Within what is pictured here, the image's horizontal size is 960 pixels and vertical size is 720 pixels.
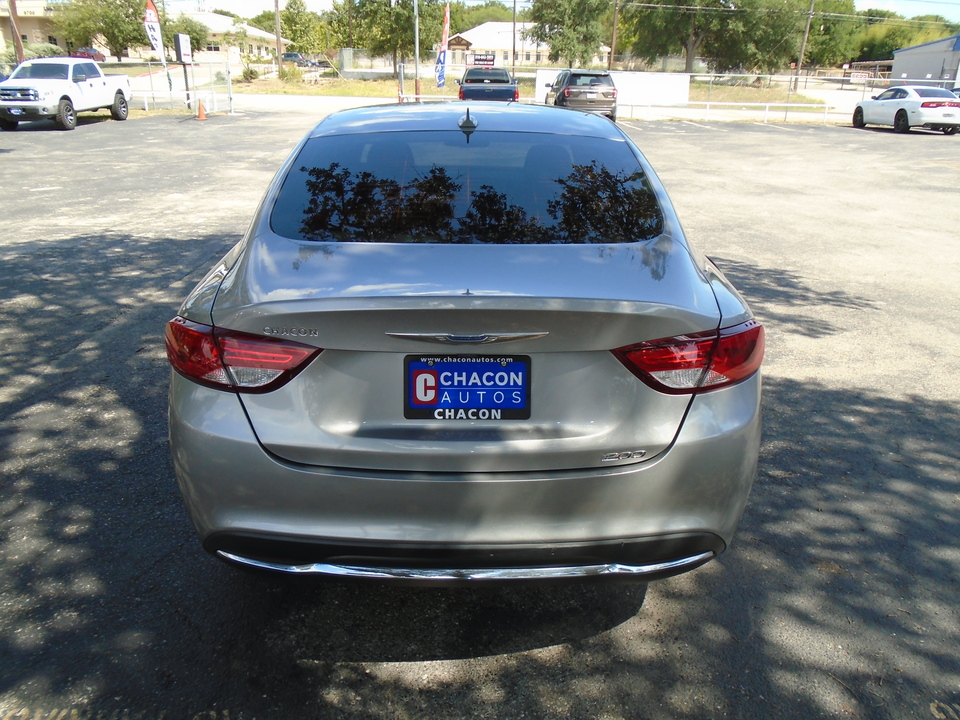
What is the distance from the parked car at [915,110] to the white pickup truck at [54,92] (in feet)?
86.2

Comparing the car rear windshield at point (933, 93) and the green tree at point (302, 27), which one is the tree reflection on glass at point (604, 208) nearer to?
the car rear windshield at point (933, 93)

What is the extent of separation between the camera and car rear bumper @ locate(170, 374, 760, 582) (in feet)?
7.34

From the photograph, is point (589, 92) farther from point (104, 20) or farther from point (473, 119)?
point (104, 20)

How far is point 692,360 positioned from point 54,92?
23838mm

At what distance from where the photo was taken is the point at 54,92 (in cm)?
2134

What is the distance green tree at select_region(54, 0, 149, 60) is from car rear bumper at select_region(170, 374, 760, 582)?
85.1m

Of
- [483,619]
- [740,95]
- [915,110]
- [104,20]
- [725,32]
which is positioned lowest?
[740,95]

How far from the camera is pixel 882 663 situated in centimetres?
260

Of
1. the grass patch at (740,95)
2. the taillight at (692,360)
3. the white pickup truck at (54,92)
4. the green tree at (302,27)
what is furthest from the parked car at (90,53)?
the taillight at (692,360)

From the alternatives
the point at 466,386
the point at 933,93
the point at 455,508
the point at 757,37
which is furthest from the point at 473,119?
the point at 757,37

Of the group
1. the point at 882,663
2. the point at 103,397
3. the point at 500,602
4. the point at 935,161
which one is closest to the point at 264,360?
the point at 500,602

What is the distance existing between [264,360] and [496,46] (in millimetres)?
125255

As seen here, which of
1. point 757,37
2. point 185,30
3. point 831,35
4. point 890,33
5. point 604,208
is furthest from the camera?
point 890,33

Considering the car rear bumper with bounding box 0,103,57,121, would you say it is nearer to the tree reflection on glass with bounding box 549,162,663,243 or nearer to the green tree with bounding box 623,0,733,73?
the tree reflection on glass with bounding box 549,162,663,243
